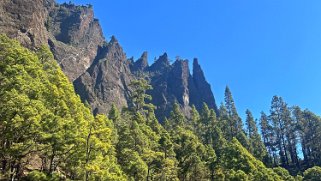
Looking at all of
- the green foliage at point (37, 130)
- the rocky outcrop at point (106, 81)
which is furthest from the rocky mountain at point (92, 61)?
the green foliage at point (37, 130)

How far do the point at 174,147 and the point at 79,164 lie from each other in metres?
28.0

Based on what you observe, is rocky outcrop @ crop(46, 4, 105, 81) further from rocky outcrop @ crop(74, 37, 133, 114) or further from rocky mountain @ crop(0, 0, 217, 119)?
rocky outcrop @ crop(74, 37, 133, 114)

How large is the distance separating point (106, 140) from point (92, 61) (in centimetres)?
9205

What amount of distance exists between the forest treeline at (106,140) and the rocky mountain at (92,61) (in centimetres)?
2759

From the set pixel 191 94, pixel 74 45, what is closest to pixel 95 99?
pixel 74 45

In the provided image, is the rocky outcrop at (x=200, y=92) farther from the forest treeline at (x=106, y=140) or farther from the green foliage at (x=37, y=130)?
the green foliage at (x=37, y=130)

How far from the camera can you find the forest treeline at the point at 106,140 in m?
30.4

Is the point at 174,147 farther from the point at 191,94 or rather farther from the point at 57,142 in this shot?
the point at 191,94

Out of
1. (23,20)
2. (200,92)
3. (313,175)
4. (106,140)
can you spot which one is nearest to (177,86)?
(200,92)

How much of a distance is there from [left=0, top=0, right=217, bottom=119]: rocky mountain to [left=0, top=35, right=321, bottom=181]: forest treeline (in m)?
27.6

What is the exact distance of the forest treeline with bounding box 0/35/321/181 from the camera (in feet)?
99.9

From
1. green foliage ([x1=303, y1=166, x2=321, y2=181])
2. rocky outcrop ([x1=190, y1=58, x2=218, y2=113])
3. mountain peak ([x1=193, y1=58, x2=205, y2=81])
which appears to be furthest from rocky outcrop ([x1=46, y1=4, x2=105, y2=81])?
green foliage ([x1=303, y1=166, x2=321, y2=181])

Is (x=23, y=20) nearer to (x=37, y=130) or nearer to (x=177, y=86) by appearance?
(x=37, y=130)

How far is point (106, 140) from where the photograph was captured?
3872 centimetres
